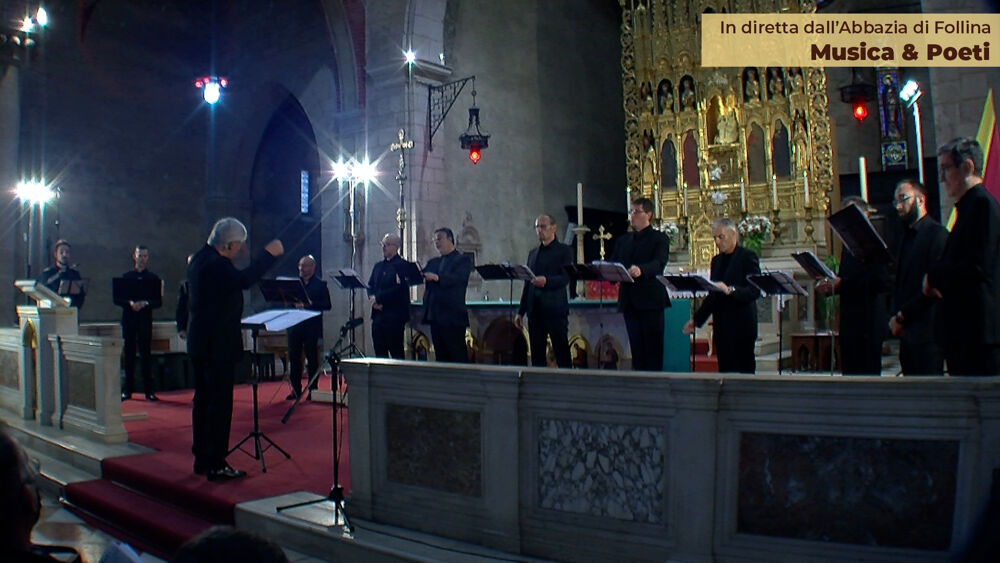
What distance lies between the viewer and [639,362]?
5160 millimetres

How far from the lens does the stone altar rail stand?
2396 millimetres

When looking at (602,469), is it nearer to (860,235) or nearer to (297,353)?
(860,235)

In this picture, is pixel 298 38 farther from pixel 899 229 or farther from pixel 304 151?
Answer: pixel 899 229

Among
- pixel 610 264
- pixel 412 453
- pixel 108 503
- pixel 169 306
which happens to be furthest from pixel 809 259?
pixel 169 306

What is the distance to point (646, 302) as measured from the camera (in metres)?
5.09

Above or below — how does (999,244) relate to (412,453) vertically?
above

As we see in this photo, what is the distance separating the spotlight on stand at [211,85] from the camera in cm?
1317

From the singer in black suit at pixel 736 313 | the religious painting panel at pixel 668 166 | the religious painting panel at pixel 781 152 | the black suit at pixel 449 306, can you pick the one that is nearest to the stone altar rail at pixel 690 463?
the singer in black suit at pixel 736 313

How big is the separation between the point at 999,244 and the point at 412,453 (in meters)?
2.63

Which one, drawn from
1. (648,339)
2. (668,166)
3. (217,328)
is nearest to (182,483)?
(217,328)

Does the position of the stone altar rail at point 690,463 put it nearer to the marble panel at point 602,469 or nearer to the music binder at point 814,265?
the marble panel at point 602,469

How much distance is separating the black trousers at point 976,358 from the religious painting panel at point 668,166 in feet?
28.8

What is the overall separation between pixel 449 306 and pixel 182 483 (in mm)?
2502

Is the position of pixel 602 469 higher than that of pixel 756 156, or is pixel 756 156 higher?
pixel 756 156
